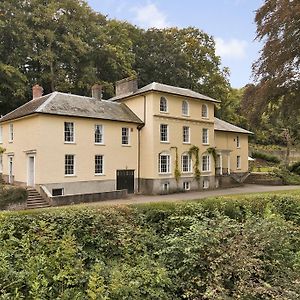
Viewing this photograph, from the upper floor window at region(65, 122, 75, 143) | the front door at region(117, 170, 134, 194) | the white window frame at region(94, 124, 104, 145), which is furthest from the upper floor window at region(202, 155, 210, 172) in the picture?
the upper floor window at region(65, 122, 75, 143)

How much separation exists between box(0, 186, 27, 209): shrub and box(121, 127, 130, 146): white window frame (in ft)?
33.6

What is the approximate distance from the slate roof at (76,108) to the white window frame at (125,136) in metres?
0.84

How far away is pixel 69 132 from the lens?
24641 mm

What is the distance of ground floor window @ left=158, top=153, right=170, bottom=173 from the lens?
93.8 feet

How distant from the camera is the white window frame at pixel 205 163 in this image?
31753 millimetres

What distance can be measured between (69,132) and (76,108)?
2.18 meters

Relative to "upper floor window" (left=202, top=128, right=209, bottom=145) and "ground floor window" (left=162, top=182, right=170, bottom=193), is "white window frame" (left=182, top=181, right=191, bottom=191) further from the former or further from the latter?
"upper floor window" (left=202, top=128, right=209, bottom=145)

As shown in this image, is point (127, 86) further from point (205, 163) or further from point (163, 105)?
point (205, 163)

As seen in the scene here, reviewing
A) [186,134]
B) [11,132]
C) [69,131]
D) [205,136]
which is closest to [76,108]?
[69,131]

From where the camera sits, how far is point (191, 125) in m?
31.0

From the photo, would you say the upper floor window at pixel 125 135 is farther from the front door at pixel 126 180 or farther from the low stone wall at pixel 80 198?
the low stone wall at pixel 80 198

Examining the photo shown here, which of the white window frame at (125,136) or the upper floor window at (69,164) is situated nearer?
the upper floor window at (69,164)

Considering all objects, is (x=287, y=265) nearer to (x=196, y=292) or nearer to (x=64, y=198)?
(x=196, y=292)

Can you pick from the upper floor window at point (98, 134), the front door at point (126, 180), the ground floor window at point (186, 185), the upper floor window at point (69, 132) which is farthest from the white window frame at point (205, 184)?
the upper floor window at point (69, 132)
